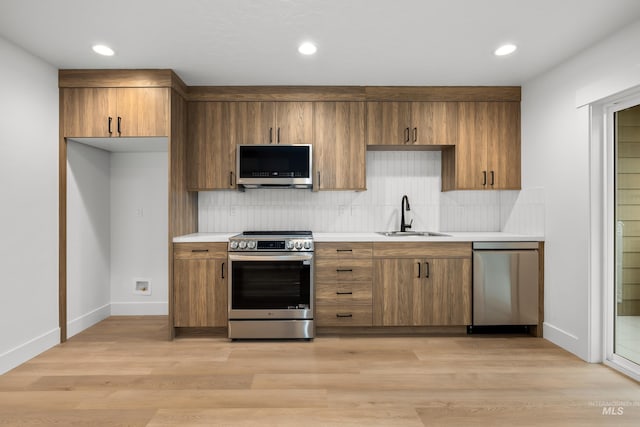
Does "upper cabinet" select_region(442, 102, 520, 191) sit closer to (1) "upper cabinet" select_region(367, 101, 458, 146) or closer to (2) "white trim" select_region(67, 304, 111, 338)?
(1) "upper cabinet" select_region(367, 101, 458, 146)

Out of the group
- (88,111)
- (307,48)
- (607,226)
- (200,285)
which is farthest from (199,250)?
(607,226)

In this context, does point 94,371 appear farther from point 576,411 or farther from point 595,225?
point 595,225

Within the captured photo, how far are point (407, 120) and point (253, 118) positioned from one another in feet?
5.02

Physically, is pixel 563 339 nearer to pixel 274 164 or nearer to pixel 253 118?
pixel 274 164

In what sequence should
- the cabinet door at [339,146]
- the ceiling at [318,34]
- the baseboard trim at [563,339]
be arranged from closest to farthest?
the ceiling at [318,34] → the baseboard trim at [563,339] → the cabinet door at [339,146]

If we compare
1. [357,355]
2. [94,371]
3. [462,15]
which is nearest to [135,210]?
[94,371]

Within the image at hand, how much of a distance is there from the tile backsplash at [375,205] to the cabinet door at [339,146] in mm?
357

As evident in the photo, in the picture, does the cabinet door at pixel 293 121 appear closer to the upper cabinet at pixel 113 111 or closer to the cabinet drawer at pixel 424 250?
the upper cabinet at pixel 113 111

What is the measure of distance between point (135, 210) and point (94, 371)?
1.87 m

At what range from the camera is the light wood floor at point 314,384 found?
203cm

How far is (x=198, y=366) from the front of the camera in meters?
2.70

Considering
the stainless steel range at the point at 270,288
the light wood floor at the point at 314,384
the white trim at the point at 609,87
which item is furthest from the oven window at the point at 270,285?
the white trim at the point at 609,87

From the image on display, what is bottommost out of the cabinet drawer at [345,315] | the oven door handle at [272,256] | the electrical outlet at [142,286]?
the cabinet drawer at [345,315]

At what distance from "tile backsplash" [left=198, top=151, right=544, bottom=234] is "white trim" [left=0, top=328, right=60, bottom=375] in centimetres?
158
